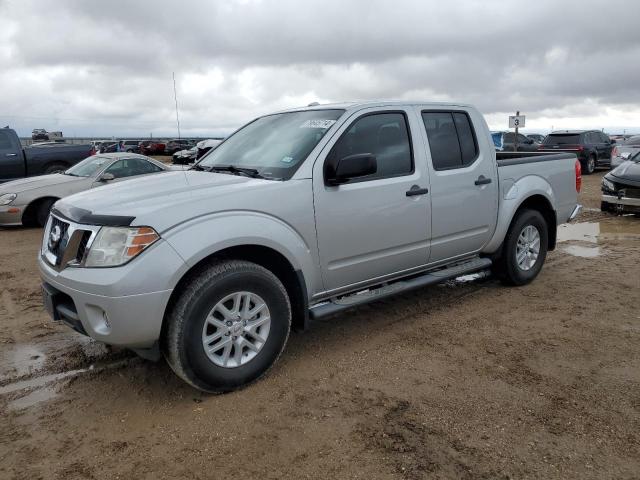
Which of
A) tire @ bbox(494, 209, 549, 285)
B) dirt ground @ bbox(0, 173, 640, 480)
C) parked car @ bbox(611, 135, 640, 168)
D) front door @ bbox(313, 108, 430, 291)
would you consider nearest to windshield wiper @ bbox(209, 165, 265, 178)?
front door @ bbox(313, 108, 430, 291)

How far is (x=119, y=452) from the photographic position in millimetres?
2811

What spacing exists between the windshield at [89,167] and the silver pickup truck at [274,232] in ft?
19.7

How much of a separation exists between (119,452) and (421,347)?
7.44 feet

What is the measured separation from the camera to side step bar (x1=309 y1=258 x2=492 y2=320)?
3774 mm

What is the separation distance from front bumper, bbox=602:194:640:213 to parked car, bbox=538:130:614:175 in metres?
9.54

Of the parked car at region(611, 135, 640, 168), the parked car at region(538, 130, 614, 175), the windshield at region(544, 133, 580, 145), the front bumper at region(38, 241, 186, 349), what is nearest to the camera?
the front bumper at region(38, 241, 186, 349)

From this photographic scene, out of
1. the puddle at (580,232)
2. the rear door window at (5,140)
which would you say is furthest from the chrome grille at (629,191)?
the rear door window at (5,140)

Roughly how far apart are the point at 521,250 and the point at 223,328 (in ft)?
11.7

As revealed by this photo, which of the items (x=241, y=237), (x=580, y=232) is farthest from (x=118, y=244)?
(x=580, y=232)

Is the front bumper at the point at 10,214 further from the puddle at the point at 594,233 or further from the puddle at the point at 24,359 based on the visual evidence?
the puddle at the point at 594,233

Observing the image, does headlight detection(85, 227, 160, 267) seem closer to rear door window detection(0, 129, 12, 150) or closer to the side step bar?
the side step bar

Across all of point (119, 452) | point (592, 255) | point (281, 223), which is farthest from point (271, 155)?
point (592, 255)

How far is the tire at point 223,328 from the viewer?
10.2 feet

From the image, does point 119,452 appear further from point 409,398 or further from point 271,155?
point 271,155
